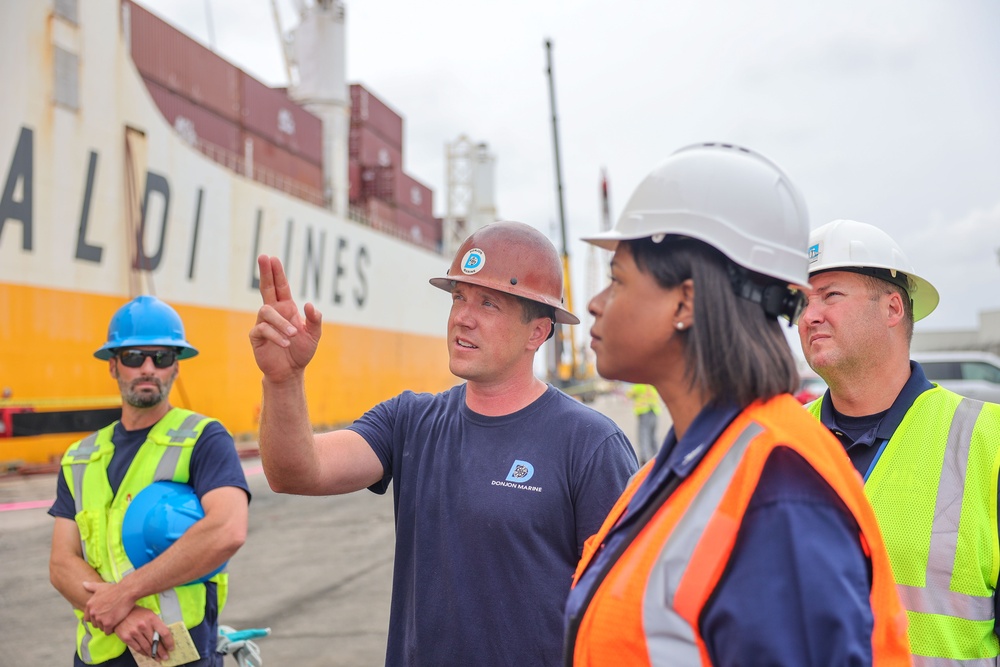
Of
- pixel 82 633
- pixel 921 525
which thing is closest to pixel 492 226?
pixel 921 525

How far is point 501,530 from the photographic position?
2.13 meters

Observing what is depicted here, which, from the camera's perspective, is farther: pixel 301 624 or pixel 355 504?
pixel 355 504

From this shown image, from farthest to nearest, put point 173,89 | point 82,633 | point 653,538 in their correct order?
point 173,89
point 82,633
point 653,538

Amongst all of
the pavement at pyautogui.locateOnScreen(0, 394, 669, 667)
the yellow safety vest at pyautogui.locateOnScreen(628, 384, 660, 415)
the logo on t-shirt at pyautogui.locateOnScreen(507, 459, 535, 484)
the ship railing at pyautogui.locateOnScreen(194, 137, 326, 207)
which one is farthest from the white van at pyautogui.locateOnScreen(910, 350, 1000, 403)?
the ship railing at pyautogui.locateOnScreen(194, 137, 326, 207)

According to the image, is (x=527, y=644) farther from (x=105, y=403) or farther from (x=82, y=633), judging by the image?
(x=105, y=403)

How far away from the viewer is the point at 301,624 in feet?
18.9

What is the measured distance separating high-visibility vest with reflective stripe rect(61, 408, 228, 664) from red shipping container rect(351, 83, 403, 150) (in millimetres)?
27367

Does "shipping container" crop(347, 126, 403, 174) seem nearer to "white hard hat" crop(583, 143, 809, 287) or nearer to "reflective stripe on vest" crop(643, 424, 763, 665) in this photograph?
"white hard hat" crop(583, 143, 809, 287)

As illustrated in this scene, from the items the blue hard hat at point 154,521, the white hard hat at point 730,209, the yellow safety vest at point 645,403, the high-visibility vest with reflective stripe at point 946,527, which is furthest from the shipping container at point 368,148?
the white hard hat at point 730,209

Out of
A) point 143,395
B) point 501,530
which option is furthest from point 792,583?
point 143,395

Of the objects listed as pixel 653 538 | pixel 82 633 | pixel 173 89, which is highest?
pixel 173 89

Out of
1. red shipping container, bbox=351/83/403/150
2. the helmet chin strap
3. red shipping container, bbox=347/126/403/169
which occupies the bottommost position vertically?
the helmet chin strap

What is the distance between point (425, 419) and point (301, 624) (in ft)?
13.1

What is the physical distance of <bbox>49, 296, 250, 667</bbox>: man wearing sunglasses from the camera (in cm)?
263
